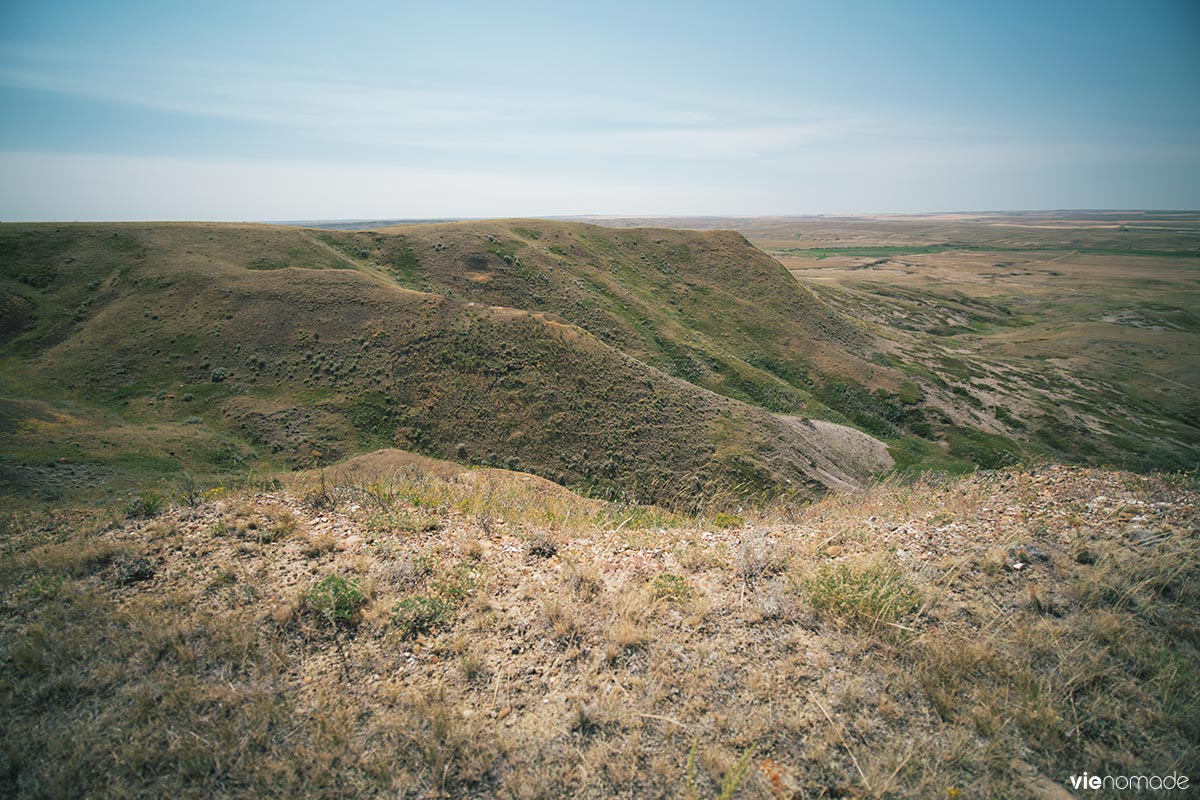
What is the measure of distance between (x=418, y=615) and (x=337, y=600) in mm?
1039

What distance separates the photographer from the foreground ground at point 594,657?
3.89 metres

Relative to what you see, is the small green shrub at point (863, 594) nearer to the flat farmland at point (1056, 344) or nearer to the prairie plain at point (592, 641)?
the prairie plain at point (592, 641)

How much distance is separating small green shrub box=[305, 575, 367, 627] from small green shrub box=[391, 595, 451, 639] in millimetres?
476

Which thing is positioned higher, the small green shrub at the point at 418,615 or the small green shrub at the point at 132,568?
the small green shrub at the point at 132,568

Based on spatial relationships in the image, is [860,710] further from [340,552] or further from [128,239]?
[128,239]

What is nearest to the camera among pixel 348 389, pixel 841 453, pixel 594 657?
pixel 594 657

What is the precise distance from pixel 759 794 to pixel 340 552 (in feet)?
20.4

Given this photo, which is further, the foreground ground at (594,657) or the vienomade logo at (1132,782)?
the foreground ground at (594,657)

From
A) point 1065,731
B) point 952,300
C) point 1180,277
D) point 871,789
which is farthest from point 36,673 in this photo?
point 1180,277

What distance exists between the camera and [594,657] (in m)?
5.03

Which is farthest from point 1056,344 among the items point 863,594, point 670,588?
point 670,588

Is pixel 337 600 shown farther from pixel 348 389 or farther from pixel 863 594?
pixel 348 389

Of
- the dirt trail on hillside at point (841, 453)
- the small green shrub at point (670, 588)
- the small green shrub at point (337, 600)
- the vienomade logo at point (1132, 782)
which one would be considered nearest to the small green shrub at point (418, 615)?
the small green shrub at point (337, 600)

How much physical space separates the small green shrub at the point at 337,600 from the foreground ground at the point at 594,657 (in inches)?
1.5
